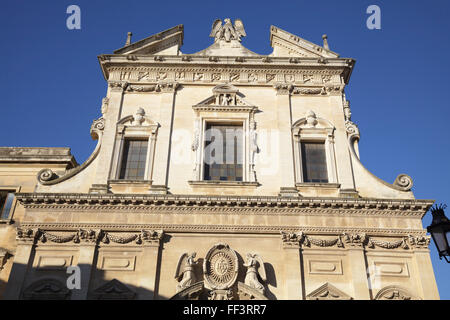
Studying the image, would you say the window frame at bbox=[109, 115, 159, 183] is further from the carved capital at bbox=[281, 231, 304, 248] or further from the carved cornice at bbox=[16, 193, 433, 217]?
the carved capital at bbox=[281, 231, 304, 248]

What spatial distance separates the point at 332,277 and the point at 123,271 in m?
7.04

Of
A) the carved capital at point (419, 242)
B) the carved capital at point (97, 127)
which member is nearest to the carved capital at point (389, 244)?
the carved capital at point (419, 242)

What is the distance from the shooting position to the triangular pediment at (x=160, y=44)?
2083 centimetres

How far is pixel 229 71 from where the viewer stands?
2031cm

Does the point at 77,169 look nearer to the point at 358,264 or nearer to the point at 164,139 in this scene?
the point at 164,139

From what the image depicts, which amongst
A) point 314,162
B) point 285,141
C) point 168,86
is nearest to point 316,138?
point 314,162

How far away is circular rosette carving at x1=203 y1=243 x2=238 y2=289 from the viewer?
15102 mm

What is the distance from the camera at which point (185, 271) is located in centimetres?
1513

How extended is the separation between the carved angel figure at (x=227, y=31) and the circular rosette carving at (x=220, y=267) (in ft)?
35.6

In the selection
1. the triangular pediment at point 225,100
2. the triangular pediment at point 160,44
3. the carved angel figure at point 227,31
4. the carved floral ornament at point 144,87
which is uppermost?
the carved angel figure at point 227,31

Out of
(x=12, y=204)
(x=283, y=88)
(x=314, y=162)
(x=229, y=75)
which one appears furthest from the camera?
(x=229, y=75)

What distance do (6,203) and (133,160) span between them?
5606 mm

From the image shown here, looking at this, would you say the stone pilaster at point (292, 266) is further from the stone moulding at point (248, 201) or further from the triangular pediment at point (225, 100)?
the triangular pediment at point (225, 100)
